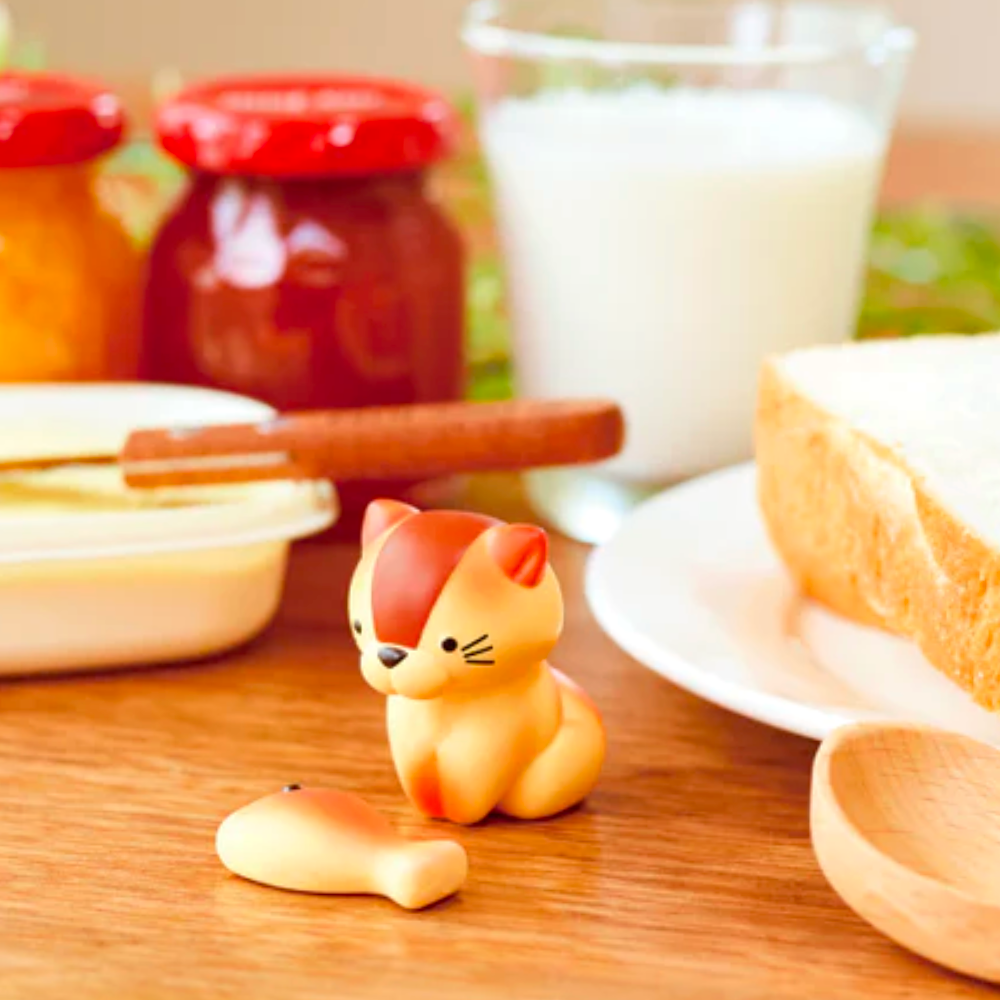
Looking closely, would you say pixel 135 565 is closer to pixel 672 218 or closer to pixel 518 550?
pixel 518 550

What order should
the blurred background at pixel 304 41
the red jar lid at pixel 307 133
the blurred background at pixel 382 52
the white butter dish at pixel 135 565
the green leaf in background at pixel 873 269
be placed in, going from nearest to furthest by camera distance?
1. the white butter dish at pixel 135 565
2. the red jar lid at pixel 307 133
3. the green leaf in background at pixel 873 269
4. the blurred background at pixel 382 52
5. the blurred background at pixel 304 41

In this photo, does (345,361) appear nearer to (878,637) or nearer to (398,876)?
(878,637)

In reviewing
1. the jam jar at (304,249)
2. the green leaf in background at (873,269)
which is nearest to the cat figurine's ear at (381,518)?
the jam jar at (304,249)

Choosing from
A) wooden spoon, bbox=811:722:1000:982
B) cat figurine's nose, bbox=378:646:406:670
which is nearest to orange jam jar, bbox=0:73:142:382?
cat figurine's nose, bbox=378:646:406:670

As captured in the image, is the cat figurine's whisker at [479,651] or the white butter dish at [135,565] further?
the white butter dish at [135,565]

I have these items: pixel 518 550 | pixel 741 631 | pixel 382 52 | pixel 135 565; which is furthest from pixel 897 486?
pixel 382 52

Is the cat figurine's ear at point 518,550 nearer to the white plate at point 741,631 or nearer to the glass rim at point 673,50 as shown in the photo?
the white plate at point 741,631

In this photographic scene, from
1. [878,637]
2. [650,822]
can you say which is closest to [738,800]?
[650,822]
